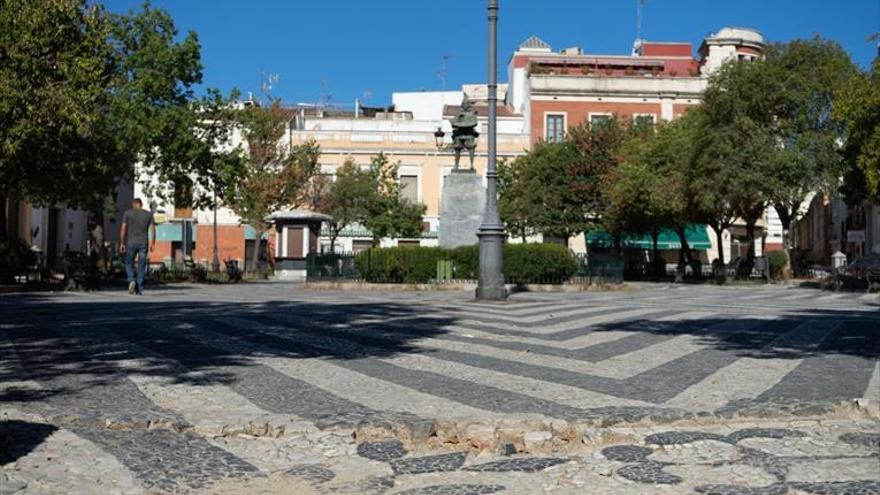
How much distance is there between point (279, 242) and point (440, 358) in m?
31.8

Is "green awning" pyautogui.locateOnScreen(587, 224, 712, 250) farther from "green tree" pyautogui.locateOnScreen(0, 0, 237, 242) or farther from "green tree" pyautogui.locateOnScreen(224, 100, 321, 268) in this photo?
"green tree" pyautogui.locateOnScreen(0, 0, 237, 242)

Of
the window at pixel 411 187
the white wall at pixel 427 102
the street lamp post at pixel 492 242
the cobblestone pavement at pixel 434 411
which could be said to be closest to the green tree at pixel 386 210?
the window at pixel 411 187

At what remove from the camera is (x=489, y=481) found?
13.8 feet

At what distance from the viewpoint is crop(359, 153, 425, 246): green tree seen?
49.2 metres

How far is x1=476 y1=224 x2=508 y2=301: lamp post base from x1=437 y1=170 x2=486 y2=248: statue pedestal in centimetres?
969

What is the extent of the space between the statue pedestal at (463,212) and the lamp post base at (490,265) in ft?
31.8

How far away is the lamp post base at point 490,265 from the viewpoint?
16.6 m

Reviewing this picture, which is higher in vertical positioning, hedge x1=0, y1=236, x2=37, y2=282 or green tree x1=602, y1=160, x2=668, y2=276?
green tree x1=602, y1=160, x2=668, y2=276

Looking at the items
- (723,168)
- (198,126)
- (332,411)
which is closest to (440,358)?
(332,411)

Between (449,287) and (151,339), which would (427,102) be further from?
(151,339)

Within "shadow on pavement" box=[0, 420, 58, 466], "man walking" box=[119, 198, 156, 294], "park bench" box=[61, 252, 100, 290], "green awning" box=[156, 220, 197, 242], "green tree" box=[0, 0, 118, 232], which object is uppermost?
"green tree" box=[0, 0, 118, 232]

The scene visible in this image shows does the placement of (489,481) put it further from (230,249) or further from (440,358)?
(230,249)

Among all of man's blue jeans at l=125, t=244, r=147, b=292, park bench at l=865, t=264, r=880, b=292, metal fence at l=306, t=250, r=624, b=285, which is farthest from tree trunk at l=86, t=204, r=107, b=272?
park bench at l=865, t=264, r=880, b=292

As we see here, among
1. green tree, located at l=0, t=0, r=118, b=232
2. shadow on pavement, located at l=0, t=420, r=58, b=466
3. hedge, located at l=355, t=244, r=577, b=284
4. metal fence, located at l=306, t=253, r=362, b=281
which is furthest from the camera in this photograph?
metal fence, located at l=306, t=253, r=362, b=281
